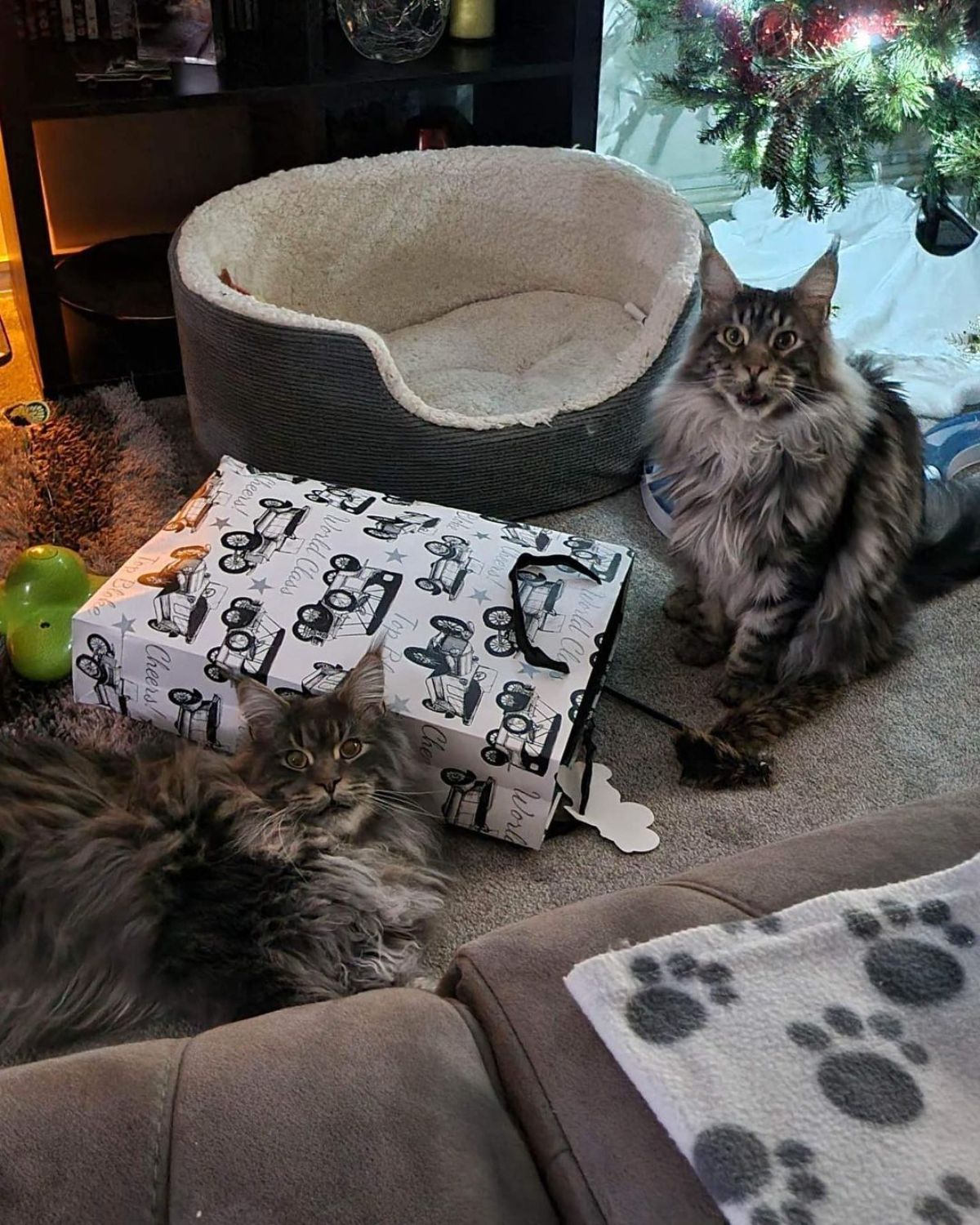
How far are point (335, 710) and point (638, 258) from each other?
1.46m

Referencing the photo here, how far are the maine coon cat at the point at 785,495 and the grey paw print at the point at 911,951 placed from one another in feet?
2.70

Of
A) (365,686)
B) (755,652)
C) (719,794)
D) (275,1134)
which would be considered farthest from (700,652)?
(275,1134)

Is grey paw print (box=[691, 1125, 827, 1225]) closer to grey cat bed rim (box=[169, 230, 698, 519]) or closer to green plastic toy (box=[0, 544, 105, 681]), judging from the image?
green plastic toy (box=[0, 544, 105, 681])

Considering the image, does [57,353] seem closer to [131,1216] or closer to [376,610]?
[376,610]

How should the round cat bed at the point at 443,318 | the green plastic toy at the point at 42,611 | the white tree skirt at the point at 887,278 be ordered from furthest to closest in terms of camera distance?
the white tree skirt at the point at 887,278, the round cat bed at the point at 443,318, the green plastic toy at the point at 42,611

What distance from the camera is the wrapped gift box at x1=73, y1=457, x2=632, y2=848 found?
152cm

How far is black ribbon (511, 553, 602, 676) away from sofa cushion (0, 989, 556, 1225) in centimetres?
72

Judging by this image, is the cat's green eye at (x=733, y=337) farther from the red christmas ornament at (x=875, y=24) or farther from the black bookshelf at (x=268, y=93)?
the black bookshelf at (x=268, y=93)

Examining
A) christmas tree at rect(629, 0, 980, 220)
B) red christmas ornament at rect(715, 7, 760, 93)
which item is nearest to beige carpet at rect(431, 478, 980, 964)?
christmas tree at rect(629, 0, 980, 220)

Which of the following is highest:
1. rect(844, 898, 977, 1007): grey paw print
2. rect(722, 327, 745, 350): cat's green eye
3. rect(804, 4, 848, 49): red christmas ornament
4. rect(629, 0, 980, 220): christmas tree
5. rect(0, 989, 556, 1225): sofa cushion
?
rect(804, 4, 848, 49): red christmas ornament

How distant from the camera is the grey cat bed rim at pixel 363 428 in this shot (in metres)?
2.00

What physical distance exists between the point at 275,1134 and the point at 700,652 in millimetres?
1281

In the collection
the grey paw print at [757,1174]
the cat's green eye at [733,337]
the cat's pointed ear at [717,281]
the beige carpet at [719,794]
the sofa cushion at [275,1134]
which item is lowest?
the beige carpet at [719,794]

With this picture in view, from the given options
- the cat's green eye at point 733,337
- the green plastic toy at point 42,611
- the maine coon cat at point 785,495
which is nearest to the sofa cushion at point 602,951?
the maine coon cat at point 785,495
